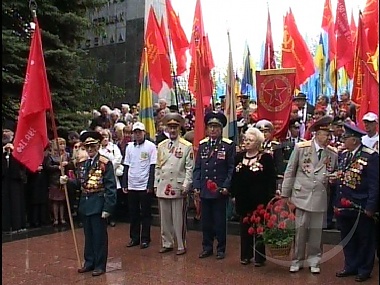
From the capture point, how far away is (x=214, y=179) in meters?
7.38

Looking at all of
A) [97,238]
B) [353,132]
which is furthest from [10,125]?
[353,132]

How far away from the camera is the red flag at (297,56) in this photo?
524 inches

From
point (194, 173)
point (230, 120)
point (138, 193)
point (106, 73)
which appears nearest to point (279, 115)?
point (230, 120)

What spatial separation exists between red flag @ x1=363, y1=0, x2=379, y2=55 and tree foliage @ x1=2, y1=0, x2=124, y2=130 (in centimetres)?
619

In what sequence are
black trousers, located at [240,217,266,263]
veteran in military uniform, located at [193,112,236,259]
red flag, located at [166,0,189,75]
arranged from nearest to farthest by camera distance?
black trousers, located at [240,217,266,263] < veteran in military uniform, located at [193,112,236,259] < red flag, located at [166,0,189,75]

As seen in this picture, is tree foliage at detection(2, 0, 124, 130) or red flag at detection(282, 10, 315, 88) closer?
tree foliage at detection(2, 0, 124, 130)

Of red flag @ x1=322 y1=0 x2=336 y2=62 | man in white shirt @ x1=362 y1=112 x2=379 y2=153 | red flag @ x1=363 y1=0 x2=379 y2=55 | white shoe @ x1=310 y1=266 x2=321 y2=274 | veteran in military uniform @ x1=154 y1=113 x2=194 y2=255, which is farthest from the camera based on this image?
red flag @ x1=322 y1=0 x2=336 y2=62

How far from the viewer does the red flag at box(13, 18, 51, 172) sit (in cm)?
651

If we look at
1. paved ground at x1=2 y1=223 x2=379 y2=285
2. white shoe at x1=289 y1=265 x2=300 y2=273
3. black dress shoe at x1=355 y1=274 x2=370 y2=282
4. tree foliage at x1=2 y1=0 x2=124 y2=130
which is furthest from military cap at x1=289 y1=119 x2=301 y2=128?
tree foliage at x1=2 y1=0 x2=124 y2=130

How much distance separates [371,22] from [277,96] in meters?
3.44

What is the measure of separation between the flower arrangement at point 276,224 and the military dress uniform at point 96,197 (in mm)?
1756

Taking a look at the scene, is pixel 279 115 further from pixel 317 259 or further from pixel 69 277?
pixel 69 277

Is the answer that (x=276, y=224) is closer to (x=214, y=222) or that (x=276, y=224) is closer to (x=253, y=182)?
(x=253, y=182)

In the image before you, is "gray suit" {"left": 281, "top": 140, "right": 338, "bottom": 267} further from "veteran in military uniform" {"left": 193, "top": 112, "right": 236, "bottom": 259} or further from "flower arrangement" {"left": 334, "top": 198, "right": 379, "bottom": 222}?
"veteran in military uniform" {"left": 193, "top": 112, "right": 236, "bottom": 259}
